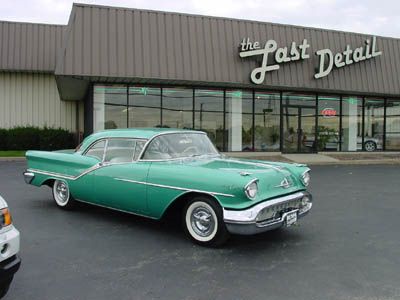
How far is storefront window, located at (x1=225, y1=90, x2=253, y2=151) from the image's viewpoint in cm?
1822

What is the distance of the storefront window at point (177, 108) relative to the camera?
56.9 feet

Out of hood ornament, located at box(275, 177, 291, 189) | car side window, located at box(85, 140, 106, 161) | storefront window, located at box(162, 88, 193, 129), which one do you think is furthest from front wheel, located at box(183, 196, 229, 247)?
storefront window, located at box(162, 88, 193, 129)

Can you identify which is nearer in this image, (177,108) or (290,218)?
(290,218)

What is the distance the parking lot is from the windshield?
105cm

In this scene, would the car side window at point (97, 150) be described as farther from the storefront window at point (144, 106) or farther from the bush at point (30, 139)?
the bush at point (30, 139)

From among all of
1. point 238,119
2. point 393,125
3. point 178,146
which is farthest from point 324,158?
point 178,146

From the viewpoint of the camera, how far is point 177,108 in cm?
1756

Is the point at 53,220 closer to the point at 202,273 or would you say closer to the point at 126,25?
the point at 202,273

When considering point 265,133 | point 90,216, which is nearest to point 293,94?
point 265,133

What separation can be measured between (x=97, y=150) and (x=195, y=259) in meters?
2.73

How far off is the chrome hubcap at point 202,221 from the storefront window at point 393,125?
1918 cm

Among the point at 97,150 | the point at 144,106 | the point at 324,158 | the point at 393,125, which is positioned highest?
the point at 144,106

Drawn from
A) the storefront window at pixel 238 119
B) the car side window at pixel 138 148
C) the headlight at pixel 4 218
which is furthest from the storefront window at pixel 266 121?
the headlight at pixel 4 218

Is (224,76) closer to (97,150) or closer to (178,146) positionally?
(97,150)
